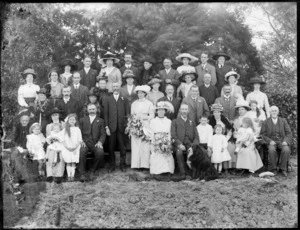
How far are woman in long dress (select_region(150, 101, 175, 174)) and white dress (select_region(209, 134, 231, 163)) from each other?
88 cm

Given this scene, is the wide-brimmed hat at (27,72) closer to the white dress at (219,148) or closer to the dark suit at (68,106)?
the dark suit at (68,106)

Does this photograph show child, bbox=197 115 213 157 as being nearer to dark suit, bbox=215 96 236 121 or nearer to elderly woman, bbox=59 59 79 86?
dark suit, bbox=215 96 236 121

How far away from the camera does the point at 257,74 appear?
1191 centimetres

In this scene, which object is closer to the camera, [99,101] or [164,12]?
[99,101]

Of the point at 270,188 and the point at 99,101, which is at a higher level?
the point at 99,101

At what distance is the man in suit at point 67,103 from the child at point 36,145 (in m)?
0.79

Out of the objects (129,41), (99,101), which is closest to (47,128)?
(99,101)

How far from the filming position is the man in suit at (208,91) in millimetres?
9664

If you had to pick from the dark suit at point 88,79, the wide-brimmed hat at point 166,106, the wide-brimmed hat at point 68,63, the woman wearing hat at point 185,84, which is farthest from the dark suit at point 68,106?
the woman wearing hat at point 185,84

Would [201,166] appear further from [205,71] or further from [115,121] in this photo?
[205,71]

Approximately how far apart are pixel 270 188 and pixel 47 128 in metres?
4.57

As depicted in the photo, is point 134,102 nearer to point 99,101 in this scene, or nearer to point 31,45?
point 99,101

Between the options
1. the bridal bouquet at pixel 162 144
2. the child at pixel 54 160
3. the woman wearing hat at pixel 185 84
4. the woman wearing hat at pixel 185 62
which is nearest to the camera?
the child at pixel 54 160

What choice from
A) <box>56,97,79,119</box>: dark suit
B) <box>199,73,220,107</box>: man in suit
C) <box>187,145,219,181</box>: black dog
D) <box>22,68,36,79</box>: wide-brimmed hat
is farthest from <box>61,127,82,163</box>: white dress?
<box>199,73,220,107</box>: man in suit
